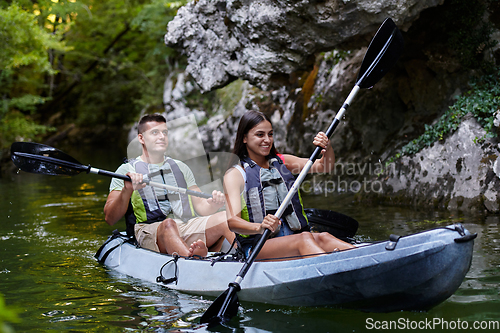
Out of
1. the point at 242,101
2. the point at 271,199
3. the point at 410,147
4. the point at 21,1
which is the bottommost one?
the point at 271,199

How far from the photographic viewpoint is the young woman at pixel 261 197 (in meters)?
3.33

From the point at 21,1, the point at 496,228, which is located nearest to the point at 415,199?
the point at 496,228

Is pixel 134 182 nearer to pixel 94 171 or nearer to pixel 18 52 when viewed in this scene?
pixel 94 171

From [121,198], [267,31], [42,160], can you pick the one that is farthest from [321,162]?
[267,31]

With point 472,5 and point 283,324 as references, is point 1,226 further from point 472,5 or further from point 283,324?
point 472,5

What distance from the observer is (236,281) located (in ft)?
10.7

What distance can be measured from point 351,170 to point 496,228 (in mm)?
3611

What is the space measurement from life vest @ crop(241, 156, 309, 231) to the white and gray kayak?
1.19 feet

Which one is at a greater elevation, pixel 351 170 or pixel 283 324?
pixel 351 170

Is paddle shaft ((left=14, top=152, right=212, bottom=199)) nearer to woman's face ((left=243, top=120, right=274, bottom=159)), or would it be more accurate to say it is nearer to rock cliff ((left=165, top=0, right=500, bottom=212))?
woman's face ((left=243, top=120, right=274, bottom=159))

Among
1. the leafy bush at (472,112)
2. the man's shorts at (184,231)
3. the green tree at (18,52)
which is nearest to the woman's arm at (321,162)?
the man's shorts at (184,231)

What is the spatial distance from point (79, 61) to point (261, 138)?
22564mm

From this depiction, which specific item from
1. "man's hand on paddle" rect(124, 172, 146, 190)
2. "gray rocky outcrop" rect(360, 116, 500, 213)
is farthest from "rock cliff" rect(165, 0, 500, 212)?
"man's hand on paddle" rect(124, 172, 146, 190)

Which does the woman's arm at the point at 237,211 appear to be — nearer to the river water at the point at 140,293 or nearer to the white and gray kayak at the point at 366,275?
the white and gray kayak at the point at 366,275
